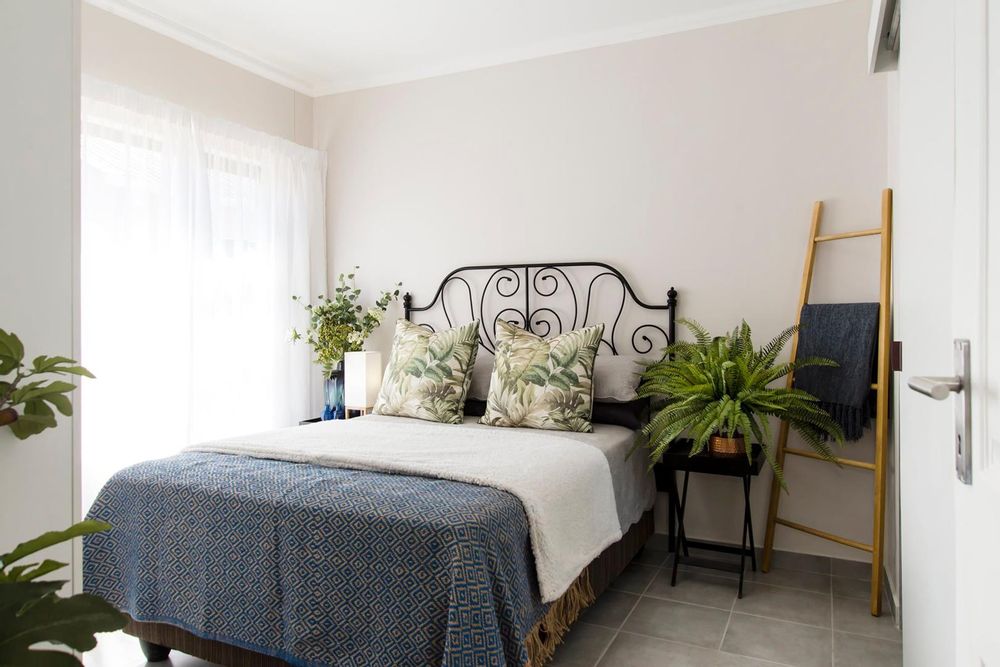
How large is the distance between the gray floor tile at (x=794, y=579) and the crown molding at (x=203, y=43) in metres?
3.70

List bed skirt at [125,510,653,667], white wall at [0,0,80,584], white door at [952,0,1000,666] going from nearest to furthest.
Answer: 1. white door at [952,0,1000,666]
2. white wall at [0,0,80,584]
3. bed skirt at [125,510,653,667]

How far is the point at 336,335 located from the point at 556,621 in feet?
7.44

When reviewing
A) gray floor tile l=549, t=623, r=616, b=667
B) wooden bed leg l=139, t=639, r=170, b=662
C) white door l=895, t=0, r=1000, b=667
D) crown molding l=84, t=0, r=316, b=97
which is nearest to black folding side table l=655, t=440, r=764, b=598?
gray floor tile l=549, t=623, r=616, b=667

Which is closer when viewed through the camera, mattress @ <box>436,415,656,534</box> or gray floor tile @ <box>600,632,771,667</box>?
gray floor tile @ <box>600,632,771,667</box>

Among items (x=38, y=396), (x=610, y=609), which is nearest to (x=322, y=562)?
(x=38, y=396)

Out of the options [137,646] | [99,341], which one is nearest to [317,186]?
[99,341]

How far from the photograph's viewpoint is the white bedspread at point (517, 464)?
2012 millimetres

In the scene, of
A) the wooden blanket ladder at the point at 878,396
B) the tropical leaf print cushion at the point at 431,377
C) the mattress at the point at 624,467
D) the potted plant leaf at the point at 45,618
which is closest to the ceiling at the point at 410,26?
the wooden blanket ladder at the point at 878,396

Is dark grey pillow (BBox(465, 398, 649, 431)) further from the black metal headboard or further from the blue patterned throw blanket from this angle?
the blue patterned throw blanket

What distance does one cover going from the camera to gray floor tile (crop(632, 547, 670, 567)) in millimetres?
3182

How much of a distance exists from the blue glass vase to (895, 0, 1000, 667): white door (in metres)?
2.89

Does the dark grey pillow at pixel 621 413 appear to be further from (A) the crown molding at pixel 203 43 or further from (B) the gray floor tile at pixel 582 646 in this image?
(A) the crown molding at pixel 203 43

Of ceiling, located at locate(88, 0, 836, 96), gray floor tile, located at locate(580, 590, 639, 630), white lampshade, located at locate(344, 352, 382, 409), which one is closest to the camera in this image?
gray floor tile, located at locate(580, 590, 639, 630)

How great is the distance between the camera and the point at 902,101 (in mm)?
1655
